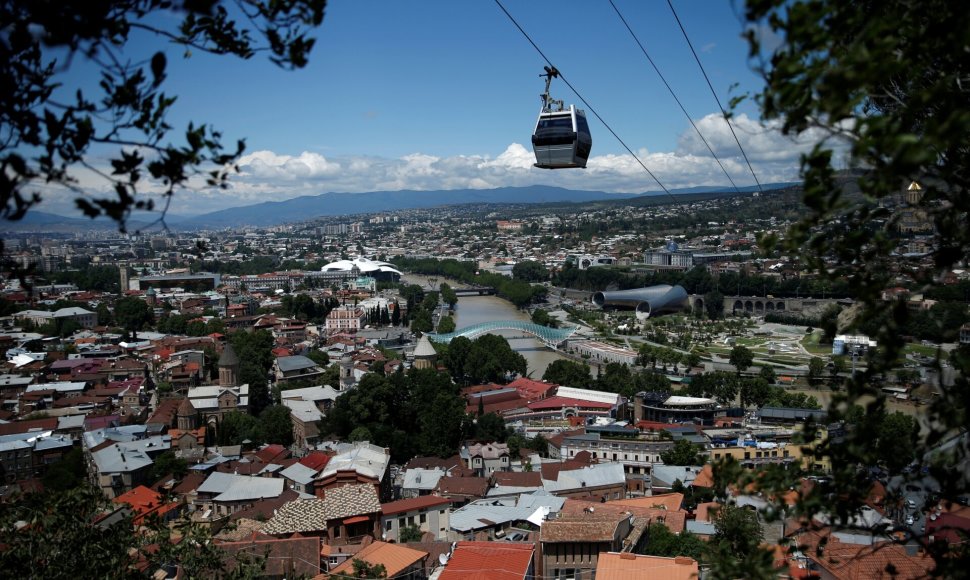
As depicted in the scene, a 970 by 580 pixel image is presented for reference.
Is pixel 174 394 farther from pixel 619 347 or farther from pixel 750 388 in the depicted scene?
pixel 619 347

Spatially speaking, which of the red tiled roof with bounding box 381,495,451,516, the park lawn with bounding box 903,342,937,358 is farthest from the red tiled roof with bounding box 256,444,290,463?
the park lawn with bounding box 903,342,937,358

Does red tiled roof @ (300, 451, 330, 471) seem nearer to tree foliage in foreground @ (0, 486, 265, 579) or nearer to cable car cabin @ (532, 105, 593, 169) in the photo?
cable car cabin @ (532, 105, 593, 169)

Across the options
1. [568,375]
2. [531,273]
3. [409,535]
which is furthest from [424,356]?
[531,273]

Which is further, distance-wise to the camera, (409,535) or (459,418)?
(459,418)

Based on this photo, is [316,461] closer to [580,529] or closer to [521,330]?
[580,529]

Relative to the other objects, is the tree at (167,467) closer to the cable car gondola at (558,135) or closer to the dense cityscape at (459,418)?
the dense cityscape at (459,418)

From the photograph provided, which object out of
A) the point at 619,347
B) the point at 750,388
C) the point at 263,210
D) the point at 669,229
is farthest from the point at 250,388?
the point at 263,210
